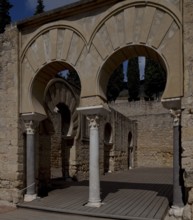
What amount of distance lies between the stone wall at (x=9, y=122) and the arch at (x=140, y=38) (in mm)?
2351

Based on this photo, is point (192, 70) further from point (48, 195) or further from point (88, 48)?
point (48, 195)

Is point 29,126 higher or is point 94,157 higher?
point 29,126

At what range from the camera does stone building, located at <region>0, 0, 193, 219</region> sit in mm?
6508

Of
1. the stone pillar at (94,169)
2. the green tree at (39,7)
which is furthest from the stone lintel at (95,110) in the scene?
the green tree at (39,7)

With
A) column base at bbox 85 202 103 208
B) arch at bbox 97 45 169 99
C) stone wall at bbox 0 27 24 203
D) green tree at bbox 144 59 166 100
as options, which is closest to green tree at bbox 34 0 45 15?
green tree at bbox 144 59 166 100

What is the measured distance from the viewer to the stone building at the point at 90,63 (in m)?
6.51

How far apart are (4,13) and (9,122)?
22.3m

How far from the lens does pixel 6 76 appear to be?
8.70 metres

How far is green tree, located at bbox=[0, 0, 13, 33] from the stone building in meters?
20.2

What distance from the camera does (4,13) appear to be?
28234 mm

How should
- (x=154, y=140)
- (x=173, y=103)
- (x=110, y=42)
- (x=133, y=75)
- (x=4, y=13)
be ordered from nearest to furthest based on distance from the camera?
1. (x=173, y=103)
2. (x=110, y=42)
3. (x=154, y=140)
4. (x=4, y=13)
5. (x=133, y=75)

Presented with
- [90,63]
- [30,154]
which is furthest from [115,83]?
[90,63]

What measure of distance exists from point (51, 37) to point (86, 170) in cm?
760

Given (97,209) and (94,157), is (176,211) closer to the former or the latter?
(97,209)
